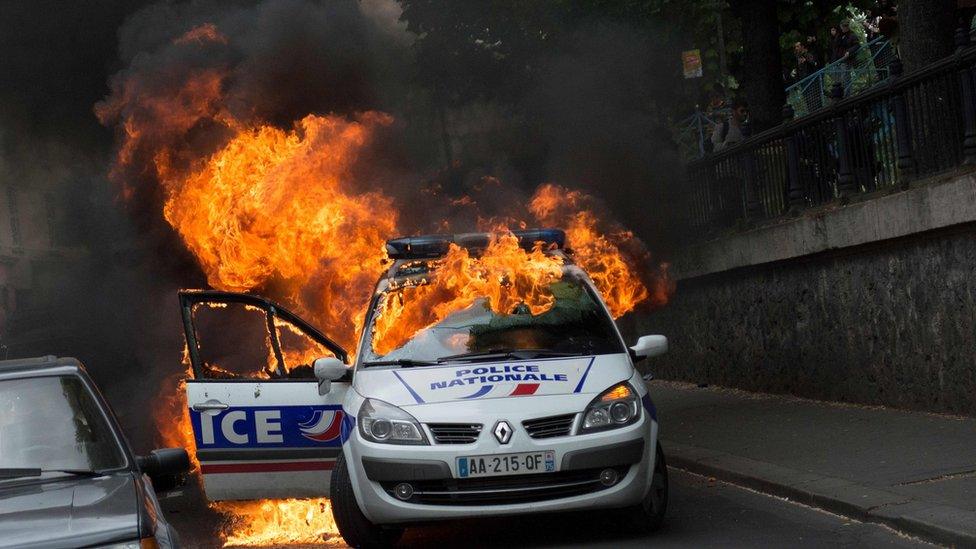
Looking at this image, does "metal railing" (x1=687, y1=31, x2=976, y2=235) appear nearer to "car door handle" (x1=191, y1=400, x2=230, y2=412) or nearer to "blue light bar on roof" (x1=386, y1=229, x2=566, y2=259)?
"blue light bar on roof" (x1=386, y1=229, x2=566, y2=259)

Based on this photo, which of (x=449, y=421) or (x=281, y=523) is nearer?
(x=449, y=421)

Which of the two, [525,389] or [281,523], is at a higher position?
[525,389]

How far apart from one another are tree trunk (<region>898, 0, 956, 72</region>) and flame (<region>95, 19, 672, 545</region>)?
138 inches

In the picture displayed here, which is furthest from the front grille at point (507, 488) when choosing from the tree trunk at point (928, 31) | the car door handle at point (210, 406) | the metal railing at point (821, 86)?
the metal railing at point (821, 86)

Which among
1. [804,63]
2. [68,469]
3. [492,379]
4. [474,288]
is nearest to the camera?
[68,469]

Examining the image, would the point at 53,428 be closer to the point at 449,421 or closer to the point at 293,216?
the point at 449,421

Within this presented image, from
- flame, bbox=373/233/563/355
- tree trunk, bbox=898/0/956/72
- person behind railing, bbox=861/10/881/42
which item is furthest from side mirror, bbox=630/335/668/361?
person behind railing, bbox=861/10/881/42

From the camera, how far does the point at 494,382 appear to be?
316 inches

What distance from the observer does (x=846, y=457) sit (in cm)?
1014

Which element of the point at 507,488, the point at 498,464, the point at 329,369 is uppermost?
the point at 329,369

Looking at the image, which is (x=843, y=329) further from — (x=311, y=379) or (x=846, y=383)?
(x=311, y=379)

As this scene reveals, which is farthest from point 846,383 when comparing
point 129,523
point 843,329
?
point 129,523

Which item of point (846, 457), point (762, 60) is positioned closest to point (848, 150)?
point (846, 457)

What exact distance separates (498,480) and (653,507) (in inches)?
41.9
